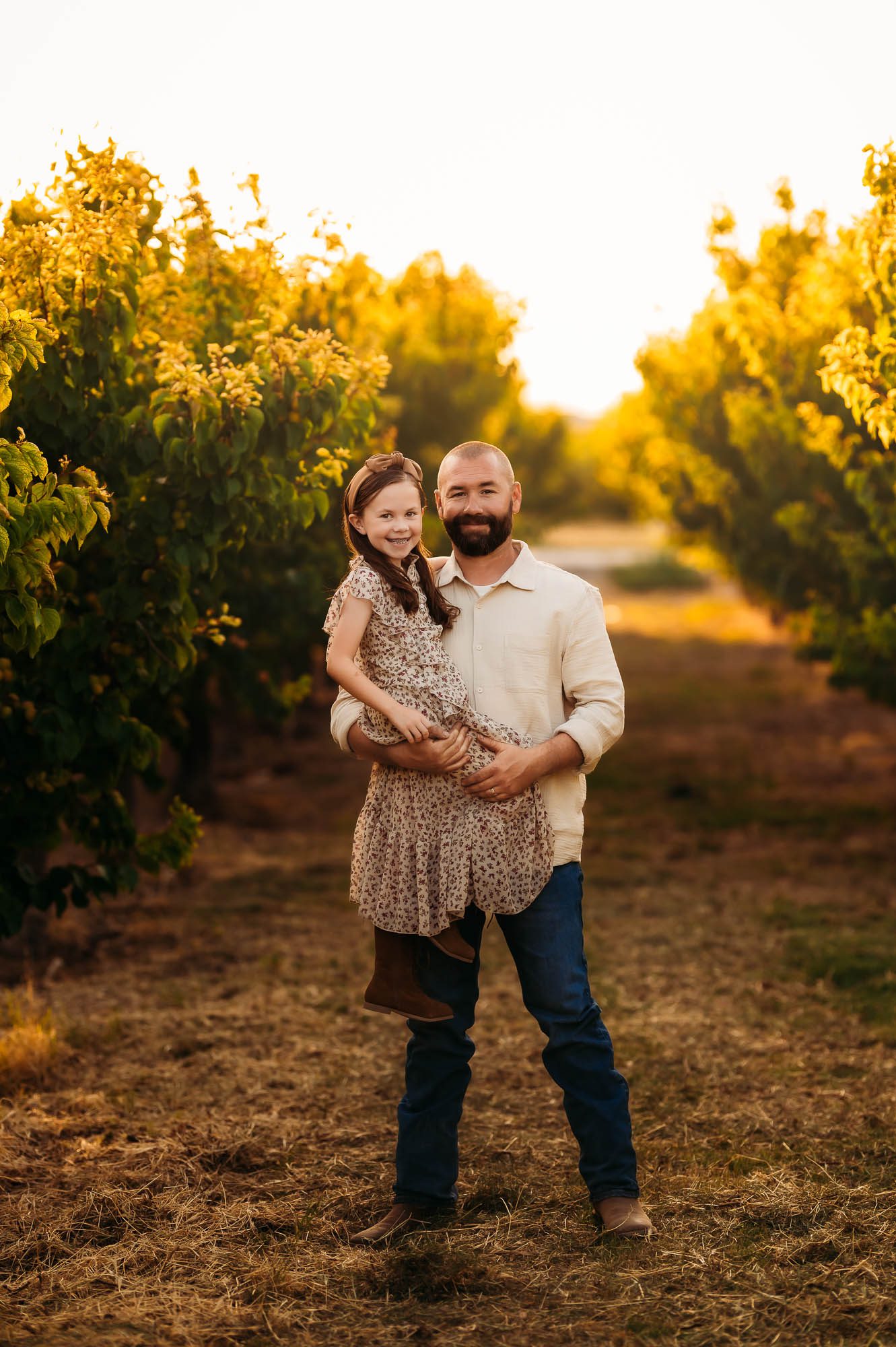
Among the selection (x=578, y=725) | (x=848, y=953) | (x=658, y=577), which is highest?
(x=578, y=725)

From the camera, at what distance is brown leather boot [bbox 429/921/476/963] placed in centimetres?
362

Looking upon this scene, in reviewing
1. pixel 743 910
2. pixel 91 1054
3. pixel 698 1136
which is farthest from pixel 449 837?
pixel 743 910

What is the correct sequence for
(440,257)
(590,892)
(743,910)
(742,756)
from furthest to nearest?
(742,756)
(440,257)
(590,892)
(743,910)

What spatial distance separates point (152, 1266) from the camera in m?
3.72

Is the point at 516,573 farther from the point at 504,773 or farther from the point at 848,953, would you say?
the point at 848,953

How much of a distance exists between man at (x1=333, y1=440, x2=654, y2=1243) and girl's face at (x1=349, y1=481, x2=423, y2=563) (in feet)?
0.40

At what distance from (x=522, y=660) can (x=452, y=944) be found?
808 millimetres

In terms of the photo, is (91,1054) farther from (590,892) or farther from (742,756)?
(742,756)

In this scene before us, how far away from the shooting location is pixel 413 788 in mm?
3609

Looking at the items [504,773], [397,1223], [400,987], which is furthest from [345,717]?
[397,1223]

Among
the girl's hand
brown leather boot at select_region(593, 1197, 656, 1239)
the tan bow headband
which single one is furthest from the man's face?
brown leather boot at select_region(593, 1197, 656, 1239)

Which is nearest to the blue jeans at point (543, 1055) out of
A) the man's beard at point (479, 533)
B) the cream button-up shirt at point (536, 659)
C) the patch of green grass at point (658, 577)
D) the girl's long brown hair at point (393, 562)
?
the cream button-up shirt at point (536, 659)

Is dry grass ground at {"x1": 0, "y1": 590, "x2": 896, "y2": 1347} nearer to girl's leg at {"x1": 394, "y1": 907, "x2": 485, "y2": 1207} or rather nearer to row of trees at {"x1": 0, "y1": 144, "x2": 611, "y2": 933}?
girl's leg at {"x1": 394, "y1": 907, "x2": 485, "y2": 1207}

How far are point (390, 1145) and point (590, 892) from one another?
4132mm
